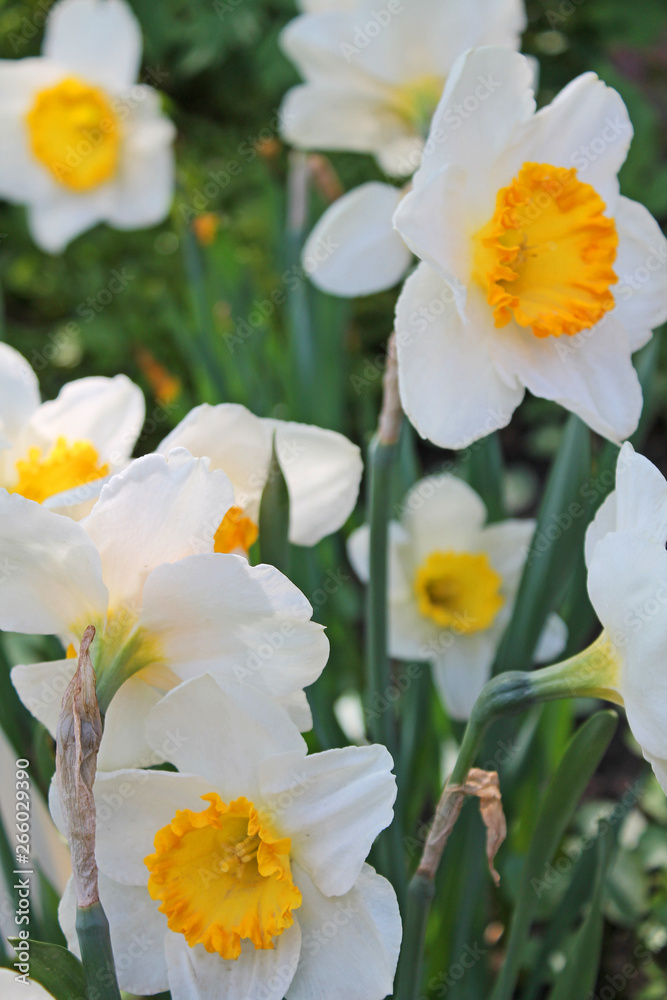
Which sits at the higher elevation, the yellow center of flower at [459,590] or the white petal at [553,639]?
the white petal at [553,639]

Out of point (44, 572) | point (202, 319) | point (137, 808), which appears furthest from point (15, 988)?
point (202, 319)

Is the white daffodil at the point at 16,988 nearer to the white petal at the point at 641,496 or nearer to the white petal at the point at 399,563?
the white petal at the point at 641,496

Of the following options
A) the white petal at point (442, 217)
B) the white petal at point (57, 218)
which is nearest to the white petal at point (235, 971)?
the white petal at point (442, 217)

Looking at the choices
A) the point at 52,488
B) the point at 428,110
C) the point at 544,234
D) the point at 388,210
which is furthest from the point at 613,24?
the point at 52,488

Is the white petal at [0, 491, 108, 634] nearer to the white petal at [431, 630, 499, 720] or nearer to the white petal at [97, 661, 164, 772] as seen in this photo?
the white petal at [97, 661, 164, 772]

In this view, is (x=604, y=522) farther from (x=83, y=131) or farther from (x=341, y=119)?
(x=83, y=131)

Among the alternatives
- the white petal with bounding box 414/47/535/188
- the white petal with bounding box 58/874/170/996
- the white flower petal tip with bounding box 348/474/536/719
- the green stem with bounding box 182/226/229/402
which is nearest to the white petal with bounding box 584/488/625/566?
the white petal with bounding box 414/47/535/188
